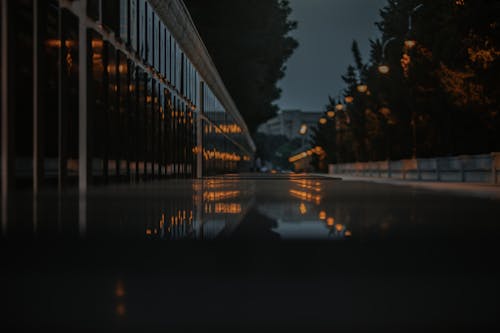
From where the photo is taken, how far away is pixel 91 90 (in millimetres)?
15805

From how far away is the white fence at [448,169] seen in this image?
2439cm

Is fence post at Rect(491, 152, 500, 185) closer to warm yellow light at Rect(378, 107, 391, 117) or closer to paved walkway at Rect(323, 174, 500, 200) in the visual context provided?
paved walkway at Rect(323, 174, 500, 200)

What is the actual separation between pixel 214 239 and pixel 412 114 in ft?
105

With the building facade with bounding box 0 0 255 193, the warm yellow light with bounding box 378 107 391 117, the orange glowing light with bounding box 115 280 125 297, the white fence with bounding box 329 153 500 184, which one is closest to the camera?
the orange glowing light with bounding box 115 280 125 297

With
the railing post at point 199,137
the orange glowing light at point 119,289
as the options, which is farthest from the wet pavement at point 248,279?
the railing post at point 199,137

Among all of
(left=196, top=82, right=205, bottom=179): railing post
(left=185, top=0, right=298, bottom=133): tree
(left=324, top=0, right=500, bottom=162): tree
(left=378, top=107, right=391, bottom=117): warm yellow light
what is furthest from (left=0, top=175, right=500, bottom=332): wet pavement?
(left=185, top=0, right=298, bottom=133): tree

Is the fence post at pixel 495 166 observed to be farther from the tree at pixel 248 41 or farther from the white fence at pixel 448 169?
the tree at pixel 248 41

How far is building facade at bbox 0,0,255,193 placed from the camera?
1170 centimetres

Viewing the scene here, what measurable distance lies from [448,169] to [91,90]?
19718mm

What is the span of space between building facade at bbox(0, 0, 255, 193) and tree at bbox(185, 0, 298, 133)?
62.6 ft

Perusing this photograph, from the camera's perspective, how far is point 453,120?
29344 mm

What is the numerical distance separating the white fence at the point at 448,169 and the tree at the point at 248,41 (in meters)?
17.4

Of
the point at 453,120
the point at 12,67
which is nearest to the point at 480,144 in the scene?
the point at 453,120

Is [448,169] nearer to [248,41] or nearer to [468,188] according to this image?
[468,188]
